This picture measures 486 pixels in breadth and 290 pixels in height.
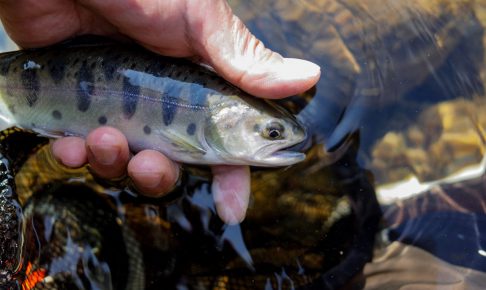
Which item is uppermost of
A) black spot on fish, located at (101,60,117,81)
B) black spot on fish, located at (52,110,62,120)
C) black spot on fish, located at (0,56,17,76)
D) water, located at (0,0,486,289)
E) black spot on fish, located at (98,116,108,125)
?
black spot on fish, located at (0,56,17,76)

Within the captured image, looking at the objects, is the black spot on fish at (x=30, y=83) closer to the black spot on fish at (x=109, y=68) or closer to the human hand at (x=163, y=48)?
the human hand at (x=163, y=48)

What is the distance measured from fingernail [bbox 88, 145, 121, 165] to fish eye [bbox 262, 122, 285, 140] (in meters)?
0.78

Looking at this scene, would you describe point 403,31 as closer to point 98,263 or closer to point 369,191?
point 369,191

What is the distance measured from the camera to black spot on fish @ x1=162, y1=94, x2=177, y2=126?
296 centimetres

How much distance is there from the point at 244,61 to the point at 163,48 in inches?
20.5

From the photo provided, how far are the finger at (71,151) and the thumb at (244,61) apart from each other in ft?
2.79

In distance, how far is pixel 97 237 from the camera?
10.5ft

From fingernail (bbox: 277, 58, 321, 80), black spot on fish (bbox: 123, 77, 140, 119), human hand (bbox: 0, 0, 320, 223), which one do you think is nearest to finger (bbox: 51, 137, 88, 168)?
human hand (bbox: 0, 0, 320, 223)

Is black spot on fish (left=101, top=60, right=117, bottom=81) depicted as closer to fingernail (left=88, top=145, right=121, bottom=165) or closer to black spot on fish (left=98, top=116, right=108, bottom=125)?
black spot on fish (left=98, top=116, right=108, bottom=125)

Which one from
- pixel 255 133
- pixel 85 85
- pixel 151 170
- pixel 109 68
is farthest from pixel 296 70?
pixel 85 85

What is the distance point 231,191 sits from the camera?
3.12m

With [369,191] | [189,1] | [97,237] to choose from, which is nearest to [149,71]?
[189,1]

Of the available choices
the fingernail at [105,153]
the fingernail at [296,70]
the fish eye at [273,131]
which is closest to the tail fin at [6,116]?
the fingernail at [105,153]

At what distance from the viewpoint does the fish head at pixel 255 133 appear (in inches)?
114
